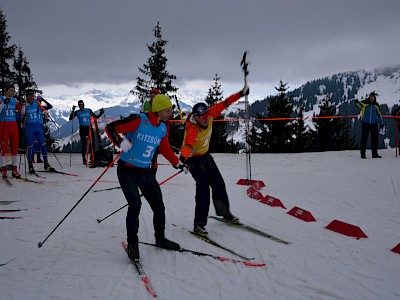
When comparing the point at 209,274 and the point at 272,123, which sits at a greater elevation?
the point at 272,123

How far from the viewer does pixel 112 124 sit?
3785 mm

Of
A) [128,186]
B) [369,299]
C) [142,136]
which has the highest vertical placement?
[142,136]

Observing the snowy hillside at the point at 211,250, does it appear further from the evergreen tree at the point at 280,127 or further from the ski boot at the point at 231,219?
the evergreen tree at the point at 280,127

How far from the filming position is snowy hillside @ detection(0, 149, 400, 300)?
336 cm

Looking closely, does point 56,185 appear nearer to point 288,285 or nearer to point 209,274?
point 209,274

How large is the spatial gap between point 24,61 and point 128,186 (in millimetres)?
28816

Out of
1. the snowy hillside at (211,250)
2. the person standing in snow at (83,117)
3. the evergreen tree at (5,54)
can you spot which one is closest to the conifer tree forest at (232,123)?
the evergreen tree at (5,54)

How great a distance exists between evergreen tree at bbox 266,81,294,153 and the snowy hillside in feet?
64.1

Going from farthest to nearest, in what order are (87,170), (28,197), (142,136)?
(87,170)
(28,197)
(142,136)

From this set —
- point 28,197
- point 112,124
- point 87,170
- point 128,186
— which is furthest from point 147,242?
point 87,170

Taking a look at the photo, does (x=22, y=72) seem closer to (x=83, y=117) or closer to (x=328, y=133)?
(x=83, y=117)

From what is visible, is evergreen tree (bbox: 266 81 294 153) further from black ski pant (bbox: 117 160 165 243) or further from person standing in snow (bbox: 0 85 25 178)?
black ski pant (bbox: 117 160 165 243)

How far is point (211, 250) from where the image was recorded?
446 centimetres

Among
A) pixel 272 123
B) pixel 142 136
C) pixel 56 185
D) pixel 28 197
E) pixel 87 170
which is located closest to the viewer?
pixel 142 136
